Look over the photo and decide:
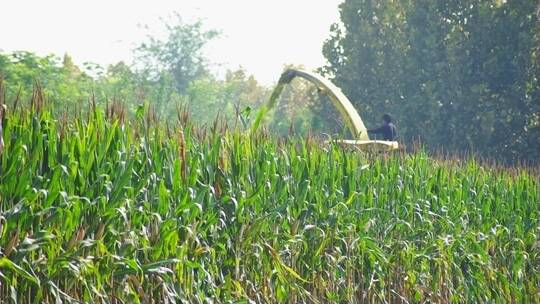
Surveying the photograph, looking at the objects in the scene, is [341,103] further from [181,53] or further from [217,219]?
[181,53]

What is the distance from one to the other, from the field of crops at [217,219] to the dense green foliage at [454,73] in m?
16.7

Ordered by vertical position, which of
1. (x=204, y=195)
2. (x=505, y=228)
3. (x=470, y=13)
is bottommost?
(x=505, y=228)

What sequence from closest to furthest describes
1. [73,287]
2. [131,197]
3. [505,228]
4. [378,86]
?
[73,287] → [131,197] → [505,228] → [378,86]

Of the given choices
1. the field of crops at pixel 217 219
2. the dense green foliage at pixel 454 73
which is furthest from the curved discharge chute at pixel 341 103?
the dense green foliage at pixel 454 73

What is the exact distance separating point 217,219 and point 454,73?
72.1 feet

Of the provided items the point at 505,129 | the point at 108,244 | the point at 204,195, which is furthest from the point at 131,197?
the point at 505,129

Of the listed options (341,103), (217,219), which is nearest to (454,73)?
(341,103)

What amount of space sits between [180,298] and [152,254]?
0.32 m

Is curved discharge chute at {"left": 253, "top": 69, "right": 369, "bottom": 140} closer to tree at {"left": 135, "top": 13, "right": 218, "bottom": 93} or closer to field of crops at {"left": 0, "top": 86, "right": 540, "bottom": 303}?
field of crops at {"left": 0, "top": 86, "right": 540, "bottom": 303}

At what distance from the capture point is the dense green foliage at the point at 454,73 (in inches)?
1081

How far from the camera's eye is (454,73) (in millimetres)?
28094

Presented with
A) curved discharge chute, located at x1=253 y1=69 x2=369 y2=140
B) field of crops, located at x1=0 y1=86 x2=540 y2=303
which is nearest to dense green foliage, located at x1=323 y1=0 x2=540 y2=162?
curved discharge chute, located at x1=253 y1=69 x2=369 y2=140

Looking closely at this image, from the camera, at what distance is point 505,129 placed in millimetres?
27453

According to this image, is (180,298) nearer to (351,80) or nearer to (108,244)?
(108,244)
